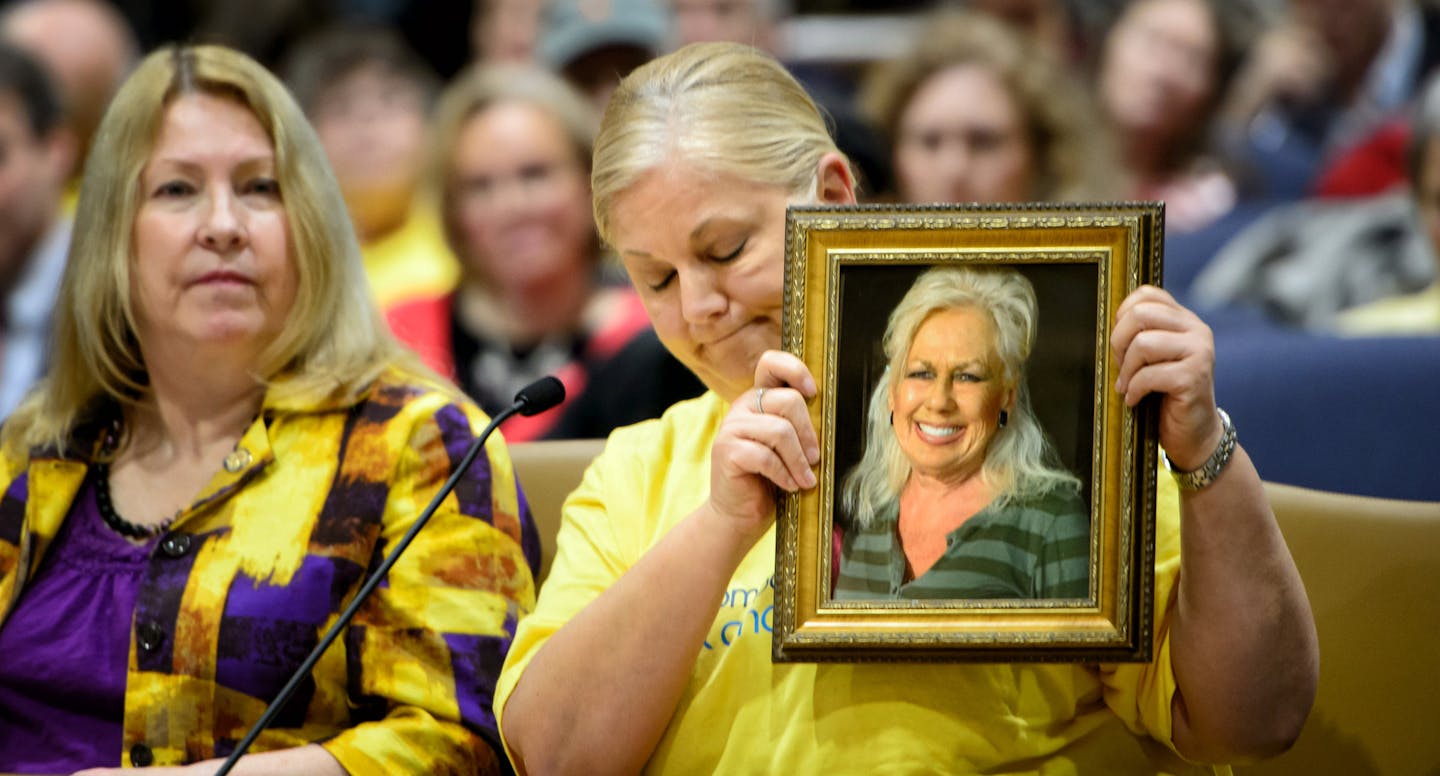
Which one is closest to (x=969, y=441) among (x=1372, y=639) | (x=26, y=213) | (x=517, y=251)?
(x=1372, y=639)

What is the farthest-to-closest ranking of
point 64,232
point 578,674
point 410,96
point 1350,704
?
point 410,96, point 64,232, point 1350,704, point 578,674

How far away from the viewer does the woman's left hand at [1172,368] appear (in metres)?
1.38

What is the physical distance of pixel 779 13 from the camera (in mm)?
5207

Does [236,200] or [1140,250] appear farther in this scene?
[236,200]

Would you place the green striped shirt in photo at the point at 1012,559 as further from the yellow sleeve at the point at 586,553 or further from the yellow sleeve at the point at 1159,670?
the yellow sleeve at the point at 586,553

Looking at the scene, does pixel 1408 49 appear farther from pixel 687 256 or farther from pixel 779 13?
pixel 687 256

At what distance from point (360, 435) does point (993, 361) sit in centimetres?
86

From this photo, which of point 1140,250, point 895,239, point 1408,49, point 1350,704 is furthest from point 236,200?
point 1408,49

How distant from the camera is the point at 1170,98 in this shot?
4.90 metres

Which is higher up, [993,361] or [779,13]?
[779,13]

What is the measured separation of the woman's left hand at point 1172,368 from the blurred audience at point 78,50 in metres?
4.00

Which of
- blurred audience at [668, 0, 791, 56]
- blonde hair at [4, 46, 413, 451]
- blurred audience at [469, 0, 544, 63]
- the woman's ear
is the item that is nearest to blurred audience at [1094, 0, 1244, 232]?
blurred audience at [668, 0, 791, 56]

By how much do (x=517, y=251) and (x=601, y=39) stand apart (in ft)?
4.54

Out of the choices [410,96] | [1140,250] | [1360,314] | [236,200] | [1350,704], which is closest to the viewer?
[1140,250]
